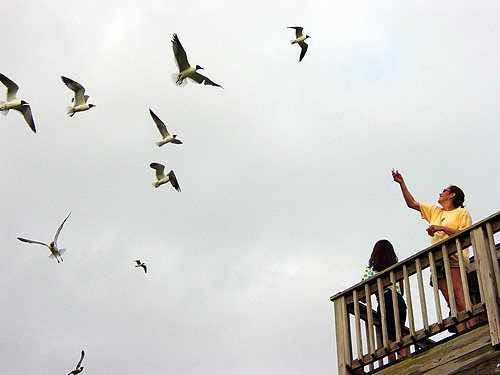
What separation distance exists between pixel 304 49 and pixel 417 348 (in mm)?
15778

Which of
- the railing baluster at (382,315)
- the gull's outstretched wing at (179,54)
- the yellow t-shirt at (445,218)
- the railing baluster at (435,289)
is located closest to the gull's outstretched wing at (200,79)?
the gull's outstretched wing at (179,54)

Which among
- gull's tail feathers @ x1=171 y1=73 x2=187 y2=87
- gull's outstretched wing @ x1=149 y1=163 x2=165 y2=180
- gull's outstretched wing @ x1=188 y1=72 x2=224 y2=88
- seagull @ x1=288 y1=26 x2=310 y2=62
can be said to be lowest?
gull's tail feathers @ x1=171 y1=73 x2=187 y2=87

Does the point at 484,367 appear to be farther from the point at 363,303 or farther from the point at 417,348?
the point at 363,303

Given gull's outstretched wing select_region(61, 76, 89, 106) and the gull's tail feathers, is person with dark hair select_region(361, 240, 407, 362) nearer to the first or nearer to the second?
the gull's tail feathers

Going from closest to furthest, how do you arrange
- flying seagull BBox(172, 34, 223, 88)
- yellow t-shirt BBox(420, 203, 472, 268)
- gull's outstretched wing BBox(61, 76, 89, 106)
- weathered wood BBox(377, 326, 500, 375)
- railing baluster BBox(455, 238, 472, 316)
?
weathered wood BBox(377, 326, 500, 375)
railing baluster BBox(455, 238, 472, 316)
yellow t-shirt BBox(420, 203, 472, 268)
flying seagull BBox(172, 34, 223, 88)
gull's outstretched wing BBox(61, 76, 89, 106)

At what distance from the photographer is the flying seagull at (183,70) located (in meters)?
16.1

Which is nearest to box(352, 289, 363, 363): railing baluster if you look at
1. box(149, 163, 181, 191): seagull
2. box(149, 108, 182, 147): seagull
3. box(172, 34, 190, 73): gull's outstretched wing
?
box(172, 34, 190, 73): gull's outstretched wing

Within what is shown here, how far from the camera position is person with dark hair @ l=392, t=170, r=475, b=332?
24.4 feet

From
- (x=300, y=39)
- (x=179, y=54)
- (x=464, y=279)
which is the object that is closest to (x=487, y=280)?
(x=464, y=279)

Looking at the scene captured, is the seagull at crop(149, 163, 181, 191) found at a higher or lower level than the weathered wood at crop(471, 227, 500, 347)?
higher

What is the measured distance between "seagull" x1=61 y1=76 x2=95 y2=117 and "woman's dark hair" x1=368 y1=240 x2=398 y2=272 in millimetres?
11451

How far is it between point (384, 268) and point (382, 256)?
0.49 feet

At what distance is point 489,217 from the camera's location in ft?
23.1

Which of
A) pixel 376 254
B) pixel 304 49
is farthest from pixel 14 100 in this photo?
pixel 376 254
